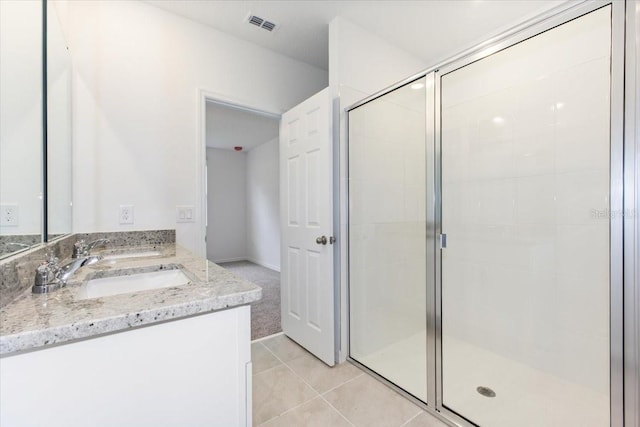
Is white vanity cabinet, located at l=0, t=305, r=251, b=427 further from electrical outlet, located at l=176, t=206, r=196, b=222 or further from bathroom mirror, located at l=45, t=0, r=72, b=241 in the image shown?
electrical outlet, located at l=176, t=206, r=196, b=222

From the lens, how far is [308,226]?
2.18 meters

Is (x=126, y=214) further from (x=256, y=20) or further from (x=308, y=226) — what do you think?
(x=256, y=20)


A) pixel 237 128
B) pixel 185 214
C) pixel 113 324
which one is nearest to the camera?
pixel 113 324

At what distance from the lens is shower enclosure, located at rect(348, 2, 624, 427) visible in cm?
131

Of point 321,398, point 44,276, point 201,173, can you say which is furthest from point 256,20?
point 321,398

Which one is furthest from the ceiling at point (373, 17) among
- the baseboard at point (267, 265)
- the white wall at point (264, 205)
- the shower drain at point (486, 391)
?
the baseboard at point (267, 265)

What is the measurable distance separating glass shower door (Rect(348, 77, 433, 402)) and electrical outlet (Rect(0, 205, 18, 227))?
1.69m

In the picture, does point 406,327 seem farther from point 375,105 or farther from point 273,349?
point 375,105

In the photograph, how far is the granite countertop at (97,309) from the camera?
1.86 feet

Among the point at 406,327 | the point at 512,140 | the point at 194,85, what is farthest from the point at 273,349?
the point at 512,140

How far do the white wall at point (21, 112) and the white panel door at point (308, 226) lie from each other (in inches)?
57.2

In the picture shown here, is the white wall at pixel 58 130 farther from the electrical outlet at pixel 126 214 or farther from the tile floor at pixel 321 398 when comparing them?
the tile floor at pixel 321 398

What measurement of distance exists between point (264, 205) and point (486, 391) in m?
4.55

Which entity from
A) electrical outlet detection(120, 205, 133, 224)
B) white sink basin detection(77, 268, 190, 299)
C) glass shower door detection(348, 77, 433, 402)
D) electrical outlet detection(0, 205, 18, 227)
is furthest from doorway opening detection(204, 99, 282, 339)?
electrical outlet detection(0, 205, 18, 227)
